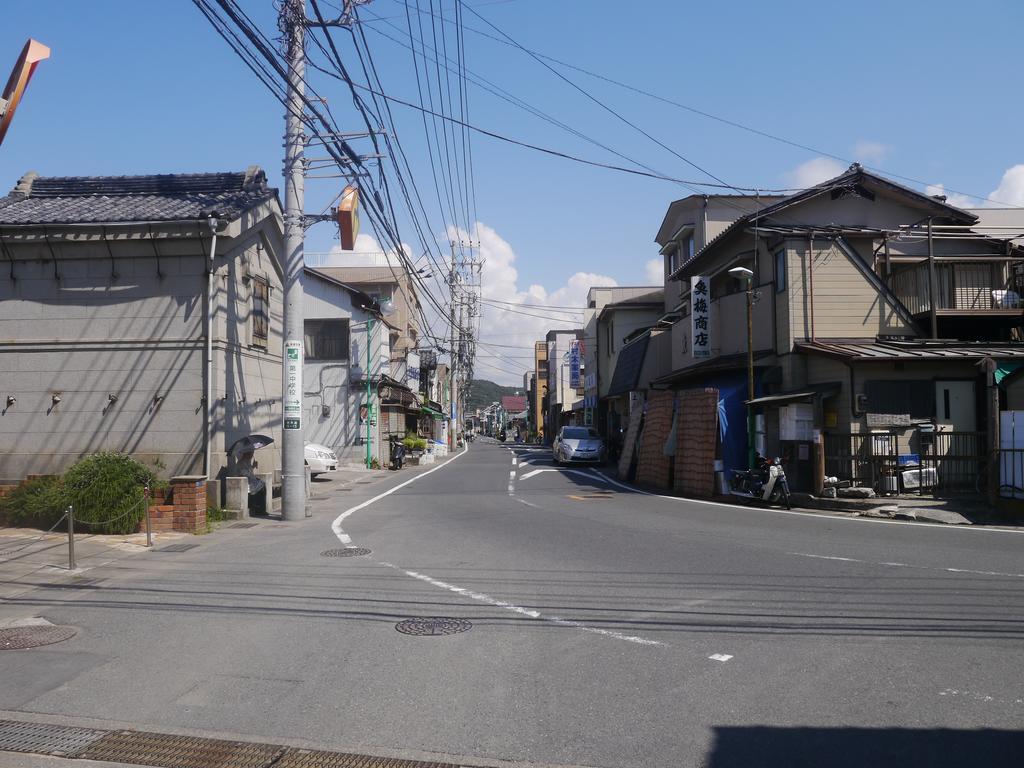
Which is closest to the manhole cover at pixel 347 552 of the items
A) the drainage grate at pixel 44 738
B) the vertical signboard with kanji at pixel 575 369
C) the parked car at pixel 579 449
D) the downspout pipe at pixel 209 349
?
the downspout pipe at pixel 209 349

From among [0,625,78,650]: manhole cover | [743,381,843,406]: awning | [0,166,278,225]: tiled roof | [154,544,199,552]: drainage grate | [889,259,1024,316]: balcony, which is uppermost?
[0,166,278,225]: tiled roof

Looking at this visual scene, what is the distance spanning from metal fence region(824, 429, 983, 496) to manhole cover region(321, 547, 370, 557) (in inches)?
425

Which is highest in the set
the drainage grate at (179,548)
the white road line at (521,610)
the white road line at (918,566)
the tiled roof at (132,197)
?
the tiled roof at (132,197)

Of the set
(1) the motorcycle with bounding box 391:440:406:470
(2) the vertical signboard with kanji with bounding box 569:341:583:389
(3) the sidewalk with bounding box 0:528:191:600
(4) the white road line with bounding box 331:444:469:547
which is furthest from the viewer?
(2) the vertical signboard with kanji with bounding box 569:341:583:389

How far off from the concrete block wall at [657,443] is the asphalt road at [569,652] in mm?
10449

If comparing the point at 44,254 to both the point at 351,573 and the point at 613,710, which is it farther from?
the point at 613,710

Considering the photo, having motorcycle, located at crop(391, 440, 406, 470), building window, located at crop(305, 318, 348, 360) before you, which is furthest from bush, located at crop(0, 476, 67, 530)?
building window, located at crop(305, 318, 348, 360)

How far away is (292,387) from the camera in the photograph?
14797 mm

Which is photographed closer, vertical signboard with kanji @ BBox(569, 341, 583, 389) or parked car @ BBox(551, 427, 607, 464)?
parked car @ BBox(551, 427, 607, 464)

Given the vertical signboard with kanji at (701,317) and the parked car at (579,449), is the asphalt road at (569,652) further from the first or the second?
the parked car at (579,449)

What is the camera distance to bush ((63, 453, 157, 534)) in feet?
40.1

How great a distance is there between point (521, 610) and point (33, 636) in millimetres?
4404

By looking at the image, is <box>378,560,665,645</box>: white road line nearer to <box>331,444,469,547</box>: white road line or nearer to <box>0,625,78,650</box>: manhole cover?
<box>331,444,469,547</box>: white road line

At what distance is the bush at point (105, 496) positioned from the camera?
12.2 meters
